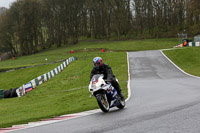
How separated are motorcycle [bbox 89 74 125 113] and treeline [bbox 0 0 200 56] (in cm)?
5940

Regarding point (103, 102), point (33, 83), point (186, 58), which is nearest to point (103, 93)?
point (103, 102)

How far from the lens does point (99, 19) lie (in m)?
84.2

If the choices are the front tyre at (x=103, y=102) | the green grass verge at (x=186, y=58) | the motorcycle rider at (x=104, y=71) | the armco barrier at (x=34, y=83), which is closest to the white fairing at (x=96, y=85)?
the front tyre at (x=103, y=102)

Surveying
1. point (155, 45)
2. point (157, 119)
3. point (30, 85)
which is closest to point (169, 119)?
point (157, 119)

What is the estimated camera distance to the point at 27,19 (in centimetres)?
7412

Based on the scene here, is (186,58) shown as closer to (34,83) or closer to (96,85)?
(34,83)

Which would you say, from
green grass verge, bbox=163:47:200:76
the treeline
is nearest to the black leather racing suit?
green grass verge, bbox=163:47:200:76

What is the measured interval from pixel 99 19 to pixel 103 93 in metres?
76.9

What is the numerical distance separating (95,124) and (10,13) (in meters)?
73.7

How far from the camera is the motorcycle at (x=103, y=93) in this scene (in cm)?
881

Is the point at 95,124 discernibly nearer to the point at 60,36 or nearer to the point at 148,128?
the point at 148,128

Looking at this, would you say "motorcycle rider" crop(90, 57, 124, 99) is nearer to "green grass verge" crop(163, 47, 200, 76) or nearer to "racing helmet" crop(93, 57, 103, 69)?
"racing helmet" crop(93, 57, 103, 69)

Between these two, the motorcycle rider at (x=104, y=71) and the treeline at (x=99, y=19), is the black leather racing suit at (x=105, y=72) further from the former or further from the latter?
the treeline at (x=99, y=19)

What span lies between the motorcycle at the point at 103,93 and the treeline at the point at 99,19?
5940 cm
